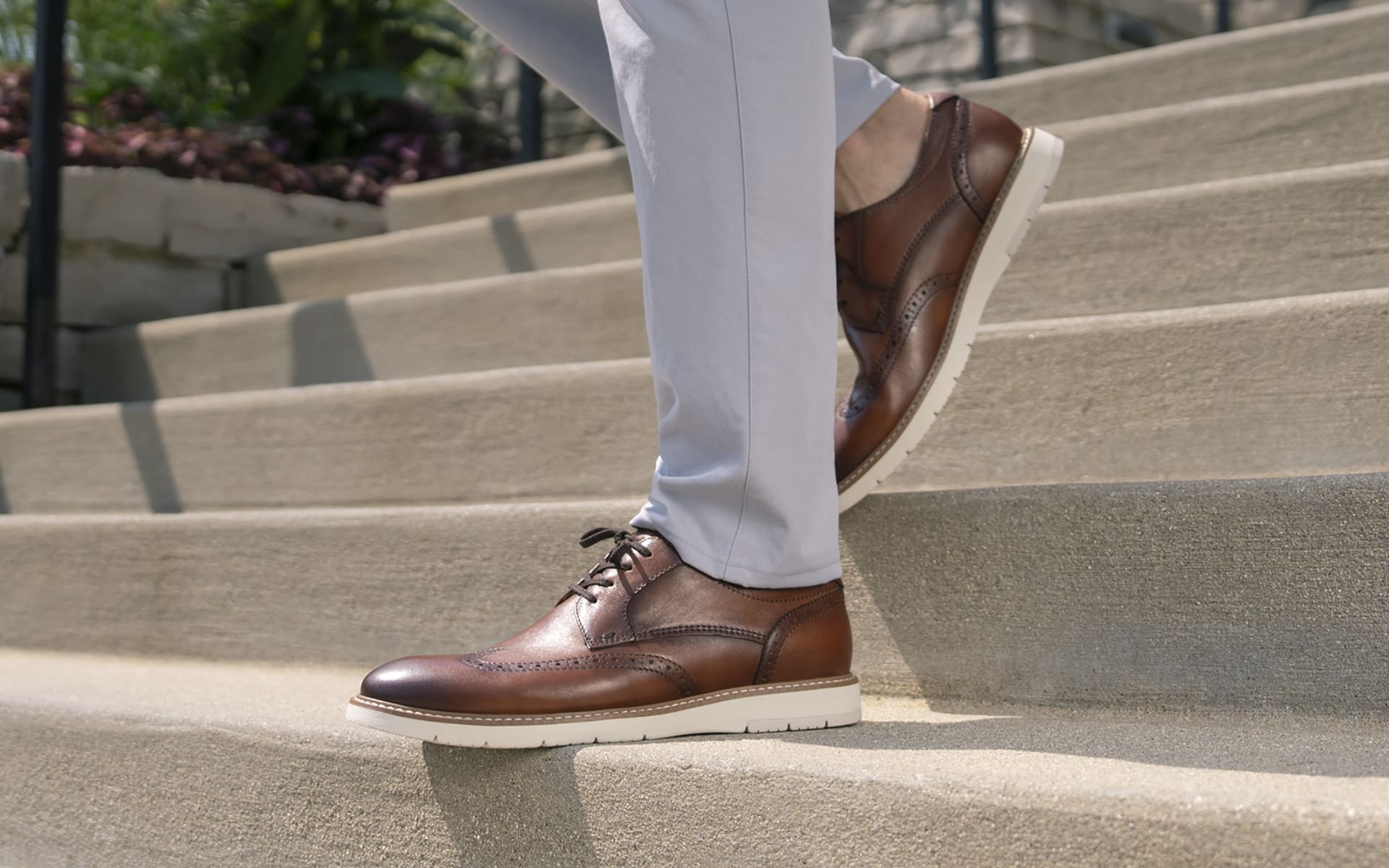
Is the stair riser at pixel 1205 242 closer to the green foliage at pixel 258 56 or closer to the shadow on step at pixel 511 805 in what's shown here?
Answer: the shadow on step at pixel 511 805

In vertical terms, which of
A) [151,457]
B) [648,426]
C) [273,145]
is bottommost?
[151,457]

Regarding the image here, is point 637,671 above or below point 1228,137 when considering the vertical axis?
below

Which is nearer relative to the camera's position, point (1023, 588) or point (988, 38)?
point (1023, 588)

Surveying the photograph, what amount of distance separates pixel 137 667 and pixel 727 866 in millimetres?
834

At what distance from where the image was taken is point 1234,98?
64.1 inches

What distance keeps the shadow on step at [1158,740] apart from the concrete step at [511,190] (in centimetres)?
160

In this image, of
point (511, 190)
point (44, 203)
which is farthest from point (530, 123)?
point (44, 203)

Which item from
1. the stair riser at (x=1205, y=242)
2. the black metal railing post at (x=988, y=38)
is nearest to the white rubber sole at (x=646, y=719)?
the stair riser at (x=1205, y=242)

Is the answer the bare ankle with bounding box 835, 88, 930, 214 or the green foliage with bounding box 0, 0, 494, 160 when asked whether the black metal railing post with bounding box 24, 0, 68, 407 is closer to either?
the bare ankle with bounding box 835, 88, 930, 214

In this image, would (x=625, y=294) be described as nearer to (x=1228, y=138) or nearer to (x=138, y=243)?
(x=1228, y=138)

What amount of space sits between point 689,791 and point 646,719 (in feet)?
0.23

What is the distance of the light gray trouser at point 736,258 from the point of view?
2.42 feet

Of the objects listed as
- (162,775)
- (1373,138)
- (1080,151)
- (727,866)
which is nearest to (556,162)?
(1080,151)

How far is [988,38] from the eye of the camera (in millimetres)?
2611
